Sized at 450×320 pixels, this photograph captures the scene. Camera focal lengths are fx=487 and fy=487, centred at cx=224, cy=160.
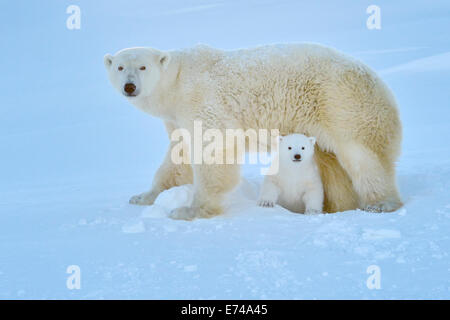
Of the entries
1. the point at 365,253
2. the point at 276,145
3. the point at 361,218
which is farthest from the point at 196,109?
the point at 365,253

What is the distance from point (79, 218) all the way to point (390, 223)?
2.96 metres

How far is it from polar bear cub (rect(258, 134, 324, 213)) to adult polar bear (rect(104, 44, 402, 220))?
8.1 inches

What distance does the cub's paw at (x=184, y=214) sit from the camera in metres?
4.68

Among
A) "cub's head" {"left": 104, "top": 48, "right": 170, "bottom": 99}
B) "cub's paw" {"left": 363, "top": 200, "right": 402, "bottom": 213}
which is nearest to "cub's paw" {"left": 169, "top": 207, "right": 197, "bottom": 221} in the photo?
"cub's head" {"left": 104, "top": 48, "right": 170, "bottom": 99}

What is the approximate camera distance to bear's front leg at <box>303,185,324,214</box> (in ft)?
16.7

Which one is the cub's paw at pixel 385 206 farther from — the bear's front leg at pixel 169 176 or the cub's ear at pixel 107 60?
the cub's ear at pixel 107 60

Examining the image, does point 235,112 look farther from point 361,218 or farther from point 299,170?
point 361,218

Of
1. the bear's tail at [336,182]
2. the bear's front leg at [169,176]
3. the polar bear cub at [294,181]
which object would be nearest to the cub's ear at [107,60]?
the bear's front leg at [169,176]

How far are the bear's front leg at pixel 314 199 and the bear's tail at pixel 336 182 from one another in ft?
0.92

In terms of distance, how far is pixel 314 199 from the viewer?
201 inches

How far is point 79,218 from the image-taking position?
16.0ft

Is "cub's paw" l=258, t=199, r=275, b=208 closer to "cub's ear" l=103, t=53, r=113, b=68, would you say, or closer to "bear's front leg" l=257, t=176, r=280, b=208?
"bear's front leg" l=257, t=176, r=280, b=208

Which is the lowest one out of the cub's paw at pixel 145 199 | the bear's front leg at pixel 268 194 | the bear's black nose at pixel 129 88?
the cub's paw at pixel 145 199

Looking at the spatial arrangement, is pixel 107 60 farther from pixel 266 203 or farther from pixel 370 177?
pixel 370 177
